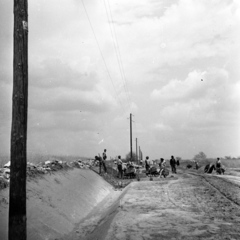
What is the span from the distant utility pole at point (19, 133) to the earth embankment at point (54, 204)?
4.52 ft

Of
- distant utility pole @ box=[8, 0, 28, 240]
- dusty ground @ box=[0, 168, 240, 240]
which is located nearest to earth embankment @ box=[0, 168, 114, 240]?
dusty ground @ box=[0, 168, 240, 240]

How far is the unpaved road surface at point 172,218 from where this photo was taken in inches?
261

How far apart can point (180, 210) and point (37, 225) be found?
13.3ft

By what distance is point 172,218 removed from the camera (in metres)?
8.03

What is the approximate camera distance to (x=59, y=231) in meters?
8.77

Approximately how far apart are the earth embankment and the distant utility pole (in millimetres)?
1377

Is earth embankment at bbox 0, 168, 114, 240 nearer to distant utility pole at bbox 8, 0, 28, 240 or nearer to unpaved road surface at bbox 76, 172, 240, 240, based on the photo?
unpaved road surface at bbox 76, 172, 240, 240

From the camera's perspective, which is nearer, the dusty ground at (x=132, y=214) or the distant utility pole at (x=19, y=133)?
the distant utility pole at (x=19, y=133)

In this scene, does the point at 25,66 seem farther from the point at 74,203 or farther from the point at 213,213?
the point at 74,203

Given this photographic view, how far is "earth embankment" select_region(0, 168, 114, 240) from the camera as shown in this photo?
8.09m

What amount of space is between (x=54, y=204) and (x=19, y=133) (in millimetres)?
5284

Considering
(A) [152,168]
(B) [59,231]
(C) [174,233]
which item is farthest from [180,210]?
(A) [152,168]

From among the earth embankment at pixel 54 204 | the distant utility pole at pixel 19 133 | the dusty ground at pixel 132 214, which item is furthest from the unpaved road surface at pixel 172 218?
the distant utility pole at pixel 19 133

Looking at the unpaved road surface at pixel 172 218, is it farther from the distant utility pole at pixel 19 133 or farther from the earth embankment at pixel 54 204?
the distant utility pole at pixel 19 133
